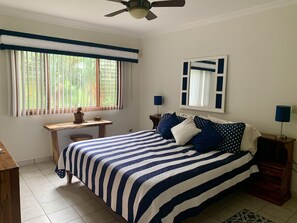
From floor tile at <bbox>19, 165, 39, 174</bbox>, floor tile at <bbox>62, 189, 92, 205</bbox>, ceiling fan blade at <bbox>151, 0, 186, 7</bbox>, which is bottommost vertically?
floor tile at <bbox>62, 189, 92, 205</bbox>

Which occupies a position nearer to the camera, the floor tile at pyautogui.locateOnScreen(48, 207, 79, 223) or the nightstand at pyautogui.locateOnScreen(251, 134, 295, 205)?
the floor tile at pyautogui.locateOnScreen(48, 207, 79, 223)

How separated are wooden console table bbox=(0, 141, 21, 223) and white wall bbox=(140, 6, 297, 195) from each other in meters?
2.96

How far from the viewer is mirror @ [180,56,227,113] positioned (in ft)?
11.5

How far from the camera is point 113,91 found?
4695 millimetres

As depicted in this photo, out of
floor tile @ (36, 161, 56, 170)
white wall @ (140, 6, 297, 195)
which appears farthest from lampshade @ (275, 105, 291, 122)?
floor tile @ (36, 161, 56, 170)

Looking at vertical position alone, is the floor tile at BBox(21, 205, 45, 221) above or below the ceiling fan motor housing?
below

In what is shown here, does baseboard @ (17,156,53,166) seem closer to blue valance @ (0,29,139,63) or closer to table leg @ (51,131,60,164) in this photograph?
table leg @ (51,131,60,164)

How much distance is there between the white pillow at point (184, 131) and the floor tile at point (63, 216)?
1572mm

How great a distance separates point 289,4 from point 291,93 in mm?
1110

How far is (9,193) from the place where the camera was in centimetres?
158

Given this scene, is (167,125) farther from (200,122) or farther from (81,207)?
(81,207)

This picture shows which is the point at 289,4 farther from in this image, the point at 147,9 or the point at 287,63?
the point at 147,9

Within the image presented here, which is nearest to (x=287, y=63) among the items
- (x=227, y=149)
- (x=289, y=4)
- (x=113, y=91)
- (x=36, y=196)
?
(x=289, y=4)

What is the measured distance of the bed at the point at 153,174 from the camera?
187 cm
